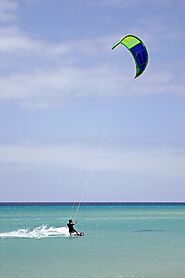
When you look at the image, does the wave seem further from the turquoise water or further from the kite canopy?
the kite canopy

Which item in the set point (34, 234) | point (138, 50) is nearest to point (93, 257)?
point (138, 50)

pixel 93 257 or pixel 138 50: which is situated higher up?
pixel 138 50

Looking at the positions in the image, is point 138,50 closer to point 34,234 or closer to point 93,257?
point 93,257

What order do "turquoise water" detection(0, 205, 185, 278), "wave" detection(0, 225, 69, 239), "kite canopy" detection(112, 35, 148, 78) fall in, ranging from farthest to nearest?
1. "wave" detection(0, 225, 69, 239)
2. "kite canopy" detection(112, 35, 148, 78)
3. "turquoise water" detection(0, 205, 185, 278)

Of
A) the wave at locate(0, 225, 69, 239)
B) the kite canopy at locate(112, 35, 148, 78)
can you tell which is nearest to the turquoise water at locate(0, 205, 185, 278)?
the wave at locate(0, 225, 69, 239)

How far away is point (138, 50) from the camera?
1700cm

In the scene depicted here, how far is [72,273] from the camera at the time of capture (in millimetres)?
16391

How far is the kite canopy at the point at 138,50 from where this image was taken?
666 inches

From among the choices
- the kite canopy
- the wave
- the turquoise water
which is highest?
the wave

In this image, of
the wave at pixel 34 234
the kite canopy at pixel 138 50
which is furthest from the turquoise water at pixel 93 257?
the kite canopy at pixel 138 50

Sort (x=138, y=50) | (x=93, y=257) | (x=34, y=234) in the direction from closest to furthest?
(x=138, y=50) < (x=93, y=257) < (x=34, y=234)

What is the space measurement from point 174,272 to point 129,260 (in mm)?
2673

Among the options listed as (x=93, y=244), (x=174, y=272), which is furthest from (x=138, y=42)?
(x=93, y=244)

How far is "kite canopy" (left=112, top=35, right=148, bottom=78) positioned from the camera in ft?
55.5
